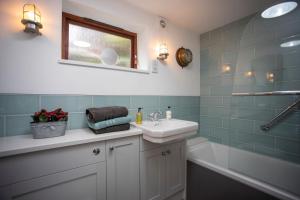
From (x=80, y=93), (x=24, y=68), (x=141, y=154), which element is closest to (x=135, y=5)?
(x=80, y=93)

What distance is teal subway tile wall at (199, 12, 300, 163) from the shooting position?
1.49 m

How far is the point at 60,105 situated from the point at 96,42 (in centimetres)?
79

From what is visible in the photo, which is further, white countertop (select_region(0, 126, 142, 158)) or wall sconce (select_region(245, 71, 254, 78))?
wall sconce (select_region(245, 71, 254, 78))

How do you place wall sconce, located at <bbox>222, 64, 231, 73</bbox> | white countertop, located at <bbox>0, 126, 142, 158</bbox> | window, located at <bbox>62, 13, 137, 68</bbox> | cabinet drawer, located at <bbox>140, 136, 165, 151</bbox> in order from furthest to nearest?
wall sconce, located at <bbox>222, 64, 231, 73</bbox>, window, located at <bbox>62, 13, 137, 68</bbox>, cabinet drawer, located at <bbox>140, 136, 165, 151</bbox>, white countertop, located at <bbox>0, 126, 142, 158</bbox>

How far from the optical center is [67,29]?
4.47 feet

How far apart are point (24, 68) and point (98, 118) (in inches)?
26.3

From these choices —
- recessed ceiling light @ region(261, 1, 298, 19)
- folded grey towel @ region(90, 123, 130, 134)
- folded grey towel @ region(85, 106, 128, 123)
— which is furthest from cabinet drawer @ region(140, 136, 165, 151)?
recessed ceiling light @ region(261, 1, 298, 19)

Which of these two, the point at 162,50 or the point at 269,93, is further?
the point at 162,50

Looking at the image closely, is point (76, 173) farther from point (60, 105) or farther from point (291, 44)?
point (291, 44)

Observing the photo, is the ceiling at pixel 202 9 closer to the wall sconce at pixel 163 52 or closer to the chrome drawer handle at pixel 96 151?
the wall sconce at pixel 163 52

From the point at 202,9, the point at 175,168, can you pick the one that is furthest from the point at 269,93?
the point at 175,168

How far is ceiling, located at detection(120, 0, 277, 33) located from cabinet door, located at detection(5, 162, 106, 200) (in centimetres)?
171

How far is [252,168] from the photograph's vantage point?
158cm

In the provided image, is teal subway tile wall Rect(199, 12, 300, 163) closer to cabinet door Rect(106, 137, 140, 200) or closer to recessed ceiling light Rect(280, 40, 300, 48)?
recessed ceiling light Rect(280, 40, 300, 48)
